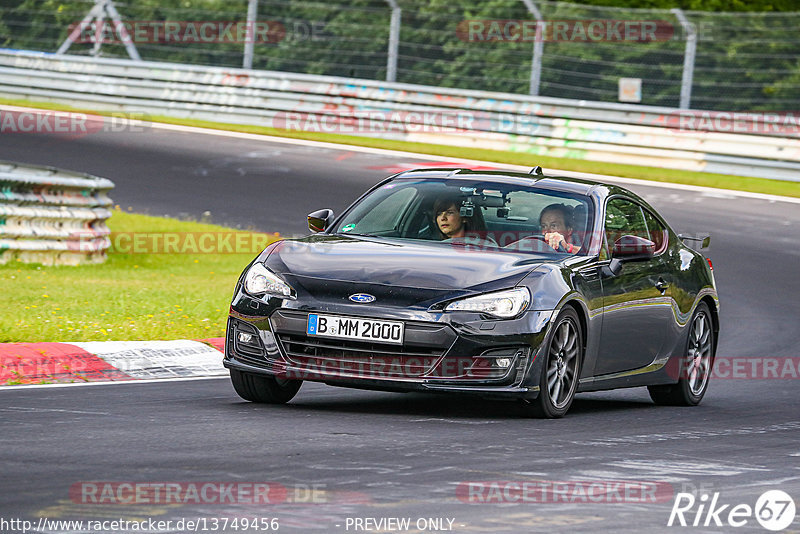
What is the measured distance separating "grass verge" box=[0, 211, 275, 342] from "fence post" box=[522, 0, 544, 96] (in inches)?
312

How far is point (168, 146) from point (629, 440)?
1682 cm

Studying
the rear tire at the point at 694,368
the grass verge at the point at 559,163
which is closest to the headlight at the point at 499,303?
the rear tire at the point at 694,368

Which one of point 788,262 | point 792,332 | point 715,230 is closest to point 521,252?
point 792,332

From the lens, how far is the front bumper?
319 inches

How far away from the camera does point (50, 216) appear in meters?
15.2

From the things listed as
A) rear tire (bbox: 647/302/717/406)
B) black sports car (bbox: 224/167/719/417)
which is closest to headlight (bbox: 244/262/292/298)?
black sports car (bbox: 224/167/719/417)

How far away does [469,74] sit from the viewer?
26000mm

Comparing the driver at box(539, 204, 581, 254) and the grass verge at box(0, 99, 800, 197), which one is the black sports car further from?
the grass verge at box(0, 99, 800, 197)

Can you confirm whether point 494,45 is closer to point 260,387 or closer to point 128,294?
point 128,294

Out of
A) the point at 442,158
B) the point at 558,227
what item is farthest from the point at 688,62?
the point at 558,227

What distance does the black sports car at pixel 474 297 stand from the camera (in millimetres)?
8133

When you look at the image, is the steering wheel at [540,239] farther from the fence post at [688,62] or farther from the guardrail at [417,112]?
the fence post at [688,62]

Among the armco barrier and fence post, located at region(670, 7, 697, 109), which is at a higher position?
fence post, located at region(670, 7, 697, 109)

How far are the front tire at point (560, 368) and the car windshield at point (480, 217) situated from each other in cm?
59
